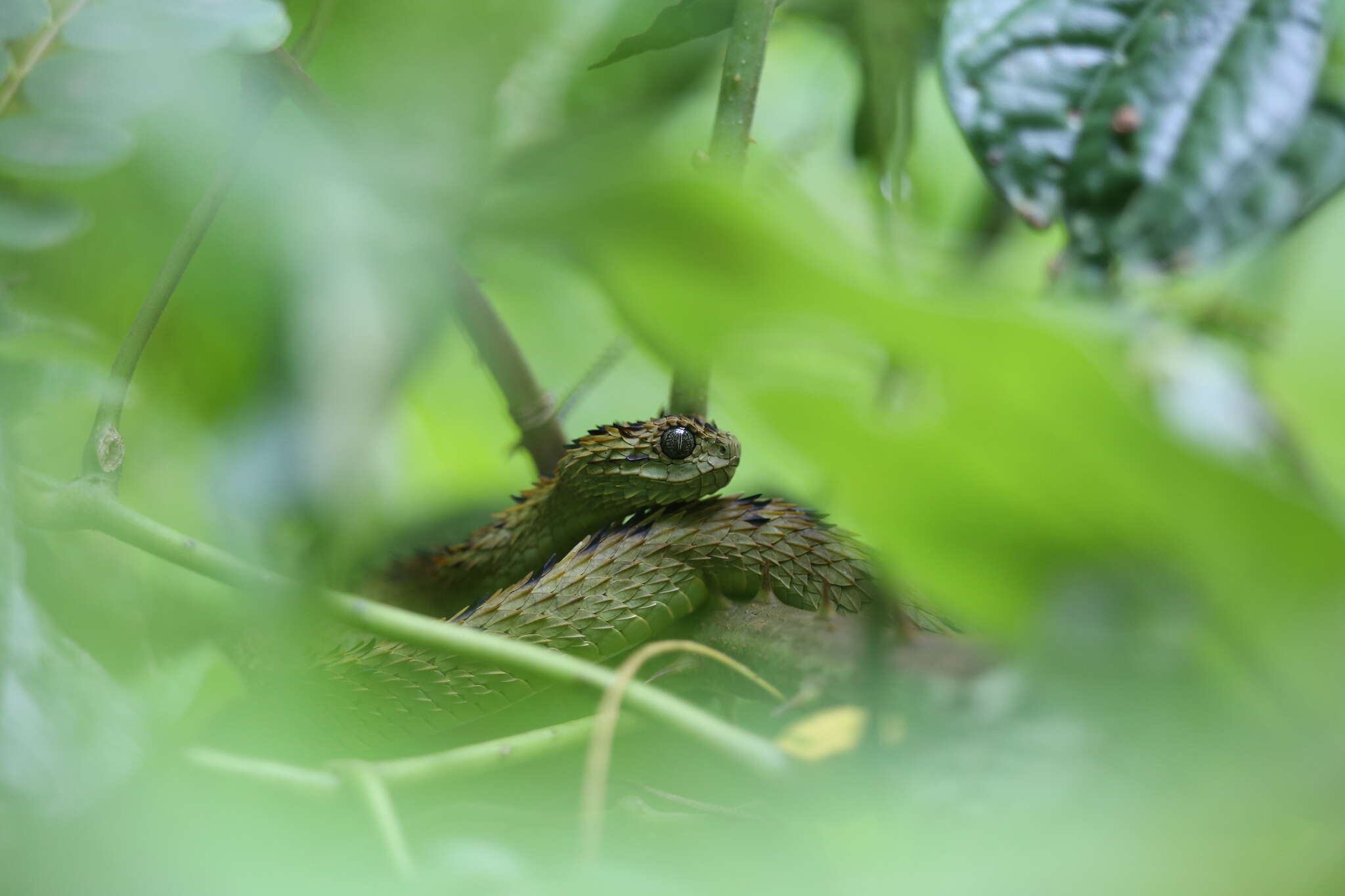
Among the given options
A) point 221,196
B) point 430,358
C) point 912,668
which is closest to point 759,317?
point 912,668

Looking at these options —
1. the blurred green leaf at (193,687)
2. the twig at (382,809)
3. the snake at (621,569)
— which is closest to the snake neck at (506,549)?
the snake at (621,569)

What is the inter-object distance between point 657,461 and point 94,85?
1.05ft

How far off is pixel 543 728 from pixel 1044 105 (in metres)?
0.43

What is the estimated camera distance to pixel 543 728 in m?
0.45

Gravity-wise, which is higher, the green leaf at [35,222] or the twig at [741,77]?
the twig at [741,77]

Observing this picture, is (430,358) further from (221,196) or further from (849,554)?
(849,554)

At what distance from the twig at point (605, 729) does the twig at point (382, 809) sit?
54 millimetres

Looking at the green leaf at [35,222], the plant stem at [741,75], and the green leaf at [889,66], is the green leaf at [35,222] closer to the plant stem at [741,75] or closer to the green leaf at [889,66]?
the plant stem at [741,75]

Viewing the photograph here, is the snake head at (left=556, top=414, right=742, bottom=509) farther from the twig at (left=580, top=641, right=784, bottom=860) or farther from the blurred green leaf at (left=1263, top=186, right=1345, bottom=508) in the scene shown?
the blurred green leaf at (left=1263, top=186, right=1345, bottom=508)

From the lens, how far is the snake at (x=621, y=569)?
0.48 metres

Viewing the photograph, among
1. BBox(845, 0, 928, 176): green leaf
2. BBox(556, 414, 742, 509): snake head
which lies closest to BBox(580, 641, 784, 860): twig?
BBox(556, 414, 742, 509): snake head

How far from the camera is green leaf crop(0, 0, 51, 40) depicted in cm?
43

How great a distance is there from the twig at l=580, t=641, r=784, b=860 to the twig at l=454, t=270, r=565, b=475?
9.5 inches

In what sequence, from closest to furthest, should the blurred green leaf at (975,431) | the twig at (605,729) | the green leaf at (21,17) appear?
the blurred green leaf at (975,431) → the twig at (605,729) → the green leaf at (21,17)
